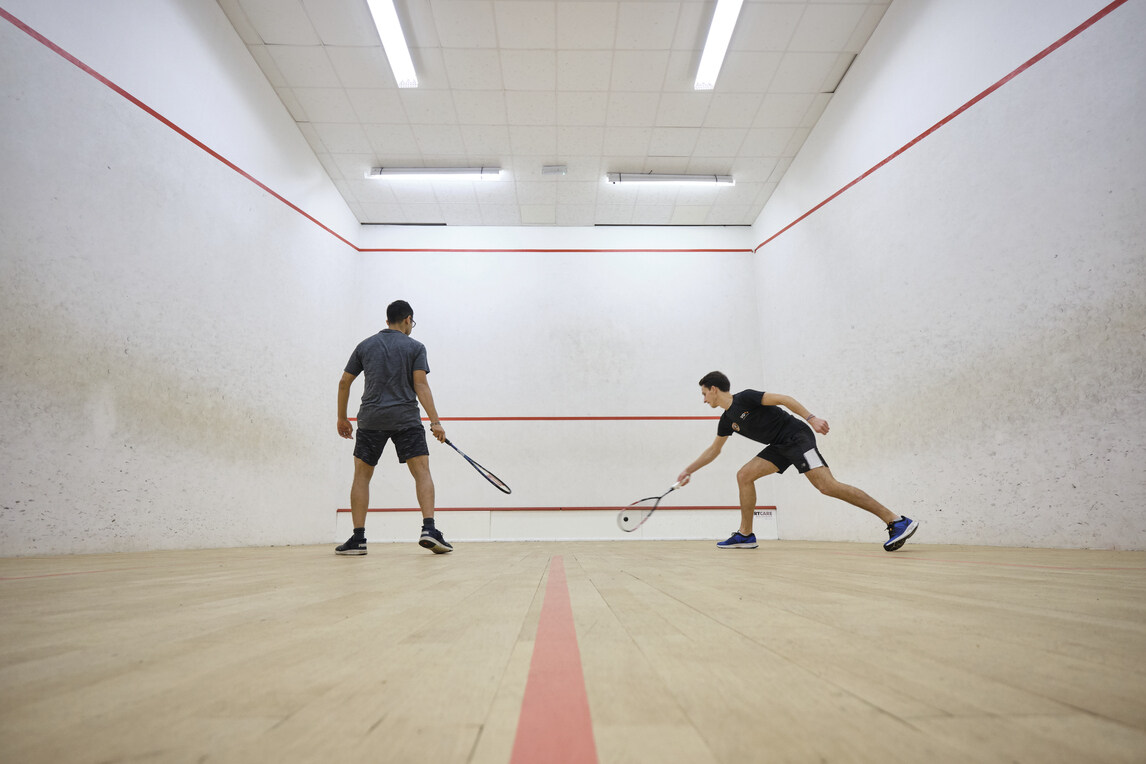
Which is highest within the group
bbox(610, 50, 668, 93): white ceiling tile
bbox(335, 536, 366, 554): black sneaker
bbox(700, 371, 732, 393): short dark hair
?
bbox(610, 50, 668, 93): white ceiling tile

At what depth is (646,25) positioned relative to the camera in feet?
14.1

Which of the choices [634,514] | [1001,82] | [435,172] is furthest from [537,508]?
[1001,82]

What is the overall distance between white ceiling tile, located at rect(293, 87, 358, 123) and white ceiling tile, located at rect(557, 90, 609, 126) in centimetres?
186

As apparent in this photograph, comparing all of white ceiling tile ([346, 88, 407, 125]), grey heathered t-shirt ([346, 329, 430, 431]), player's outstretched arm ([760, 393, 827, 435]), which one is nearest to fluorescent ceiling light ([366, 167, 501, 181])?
white ceiling tile ([346, 88, 407, 125])

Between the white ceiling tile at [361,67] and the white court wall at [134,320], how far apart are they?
676 millimetres

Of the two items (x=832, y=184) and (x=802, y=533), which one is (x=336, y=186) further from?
(x=802, y=533)

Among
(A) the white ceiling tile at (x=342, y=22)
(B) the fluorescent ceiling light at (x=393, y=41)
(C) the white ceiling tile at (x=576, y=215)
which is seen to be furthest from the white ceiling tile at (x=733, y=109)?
(A) the white ceiling tile at (x=342, y=22)

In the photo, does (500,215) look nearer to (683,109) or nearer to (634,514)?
(683,109)

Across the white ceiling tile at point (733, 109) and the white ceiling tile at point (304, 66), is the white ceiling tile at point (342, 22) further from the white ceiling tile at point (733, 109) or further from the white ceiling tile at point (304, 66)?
the white ceiling tile at point (733, 109)

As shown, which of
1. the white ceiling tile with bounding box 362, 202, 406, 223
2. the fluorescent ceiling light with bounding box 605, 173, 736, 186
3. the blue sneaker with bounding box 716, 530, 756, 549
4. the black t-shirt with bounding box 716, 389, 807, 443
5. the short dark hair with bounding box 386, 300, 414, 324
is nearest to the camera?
the short dark hair with bounding box 386, 300, 414, 324

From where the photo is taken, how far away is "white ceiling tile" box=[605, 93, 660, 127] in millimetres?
5047

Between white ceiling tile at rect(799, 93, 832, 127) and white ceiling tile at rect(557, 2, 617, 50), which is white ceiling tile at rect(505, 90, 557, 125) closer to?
white ceiling tile at rect(557, 2, 617, 50)

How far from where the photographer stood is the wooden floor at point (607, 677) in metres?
0.38

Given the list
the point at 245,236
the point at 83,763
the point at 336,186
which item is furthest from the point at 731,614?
the point at 336,186
